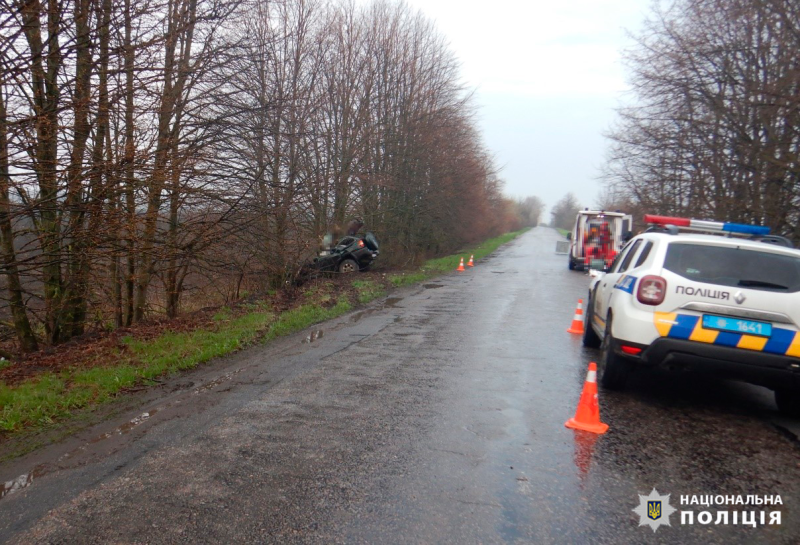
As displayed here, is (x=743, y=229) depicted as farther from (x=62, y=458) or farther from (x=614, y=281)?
(x=62, y=458)

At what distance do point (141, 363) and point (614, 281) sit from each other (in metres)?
6.13

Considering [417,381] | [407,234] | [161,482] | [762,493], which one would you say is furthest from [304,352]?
[407,234]

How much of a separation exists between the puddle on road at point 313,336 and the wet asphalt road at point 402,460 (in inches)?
70.0

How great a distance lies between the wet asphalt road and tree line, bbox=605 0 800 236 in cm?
868

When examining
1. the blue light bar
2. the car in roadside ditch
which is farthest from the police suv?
the car in roadside ditch

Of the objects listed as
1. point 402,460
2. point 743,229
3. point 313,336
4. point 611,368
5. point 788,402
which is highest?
point 743,229

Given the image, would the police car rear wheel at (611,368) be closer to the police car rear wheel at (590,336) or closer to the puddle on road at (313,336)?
the police car rear wheel at (590,336)

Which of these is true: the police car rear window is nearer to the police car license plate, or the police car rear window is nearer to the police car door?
the police car license plate

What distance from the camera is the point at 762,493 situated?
3.90m

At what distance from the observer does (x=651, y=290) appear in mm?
5480

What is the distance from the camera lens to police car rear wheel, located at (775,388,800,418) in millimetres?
5445

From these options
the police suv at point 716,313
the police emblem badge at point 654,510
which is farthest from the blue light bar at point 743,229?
the police emblem badge at point 654,510

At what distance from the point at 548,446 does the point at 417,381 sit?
2.23 meters

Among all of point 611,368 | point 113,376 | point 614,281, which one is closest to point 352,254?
point 113,376
